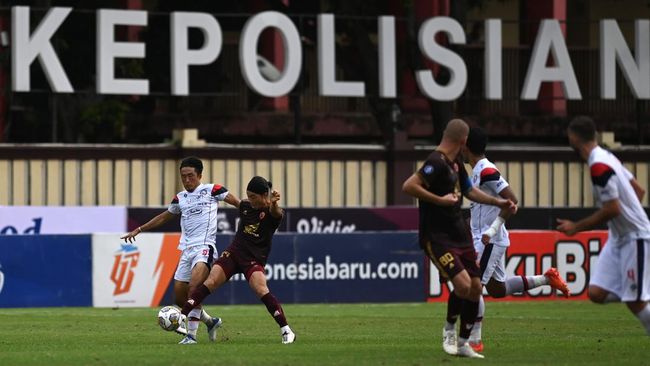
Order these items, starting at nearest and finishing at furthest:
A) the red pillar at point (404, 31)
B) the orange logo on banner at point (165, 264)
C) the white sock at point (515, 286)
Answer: the white sock at point (515, 286), the orange logo on banner at point (165, 264), the red pillar at point (404, 31)

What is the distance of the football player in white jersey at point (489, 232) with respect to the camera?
51.6 ft

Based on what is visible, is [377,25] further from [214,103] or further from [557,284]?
[557,284]

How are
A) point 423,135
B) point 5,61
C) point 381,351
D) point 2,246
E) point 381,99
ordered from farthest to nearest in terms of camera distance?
point 423,135 < point 381,99 < point 5,61 < point 2,246 < point 381,351

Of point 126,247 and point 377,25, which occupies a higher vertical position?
point 377,25

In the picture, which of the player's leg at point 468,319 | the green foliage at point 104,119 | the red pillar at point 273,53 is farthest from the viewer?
the red pillar at point 273,53

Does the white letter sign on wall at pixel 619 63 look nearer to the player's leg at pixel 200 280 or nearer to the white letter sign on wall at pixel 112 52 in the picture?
the white letter sign on wall at pixel 112 52

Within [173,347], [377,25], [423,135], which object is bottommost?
[173,347]

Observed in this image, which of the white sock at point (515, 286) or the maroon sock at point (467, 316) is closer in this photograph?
the maroon sock at point (467, 316)

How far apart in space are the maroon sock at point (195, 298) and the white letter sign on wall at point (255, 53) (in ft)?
53.2

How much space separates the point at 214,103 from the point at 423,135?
505 centimetres

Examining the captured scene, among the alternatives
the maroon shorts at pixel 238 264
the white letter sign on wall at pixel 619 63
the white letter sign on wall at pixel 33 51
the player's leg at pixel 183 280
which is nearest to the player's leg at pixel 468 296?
the maroon shorts at pixel 238 264

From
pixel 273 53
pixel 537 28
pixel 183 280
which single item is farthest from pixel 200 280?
pixel 537 28

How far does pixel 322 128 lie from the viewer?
35.4 m

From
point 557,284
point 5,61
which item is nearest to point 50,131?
point 5,61
